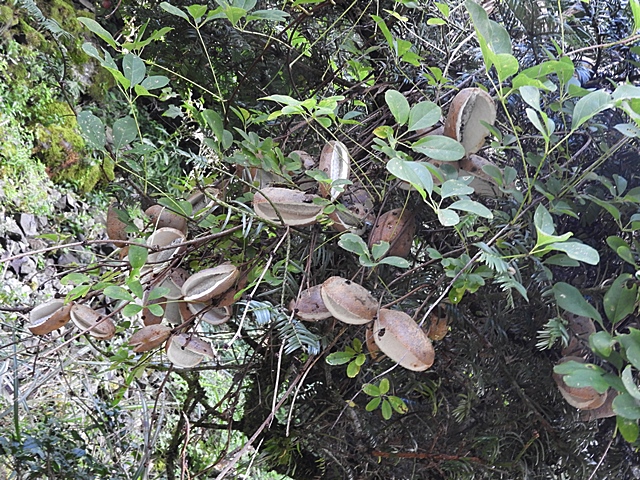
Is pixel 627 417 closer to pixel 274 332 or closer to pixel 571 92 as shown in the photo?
pixel 571 92

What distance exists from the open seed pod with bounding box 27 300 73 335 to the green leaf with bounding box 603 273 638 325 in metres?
0.41

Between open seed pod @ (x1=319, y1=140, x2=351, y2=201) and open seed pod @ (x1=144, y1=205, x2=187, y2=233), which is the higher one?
open seed pod @ (x1=319, y1=140, x2=351, y2=201)

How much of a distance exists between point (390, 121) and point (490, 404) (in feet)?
0.88

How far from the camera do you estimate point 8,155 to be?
6.35 feet

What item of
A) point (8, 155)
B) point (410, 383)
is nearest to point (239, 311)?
point (410, 383)

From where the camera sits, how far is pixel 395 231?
1.42 ft

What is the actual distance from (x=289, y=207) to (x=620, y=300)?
224mm

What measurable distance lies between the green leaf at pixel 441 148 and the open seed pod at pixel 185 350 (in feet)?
0.77

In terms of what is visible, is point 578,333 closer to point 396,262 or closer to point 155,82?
point 396,262

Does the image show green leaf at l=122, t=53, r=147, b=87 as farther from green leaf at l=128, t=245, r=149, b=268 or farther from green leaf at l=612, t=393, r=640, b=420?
green leaf at l=612, t=393, r=640, b=420

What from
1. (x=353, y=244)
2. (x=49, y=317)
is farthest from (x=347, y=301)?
(x=49, y=317)

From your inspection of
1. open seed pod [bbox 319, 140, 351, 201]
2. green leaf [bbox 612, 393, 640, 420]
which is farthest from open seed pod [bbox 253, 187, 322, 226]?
green leaf [bbox 612, 393, 640, 420]

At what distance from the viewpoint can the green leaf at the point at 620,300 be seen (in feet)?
1.15

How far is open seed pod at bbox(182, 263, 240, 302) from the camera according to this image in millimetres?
442
